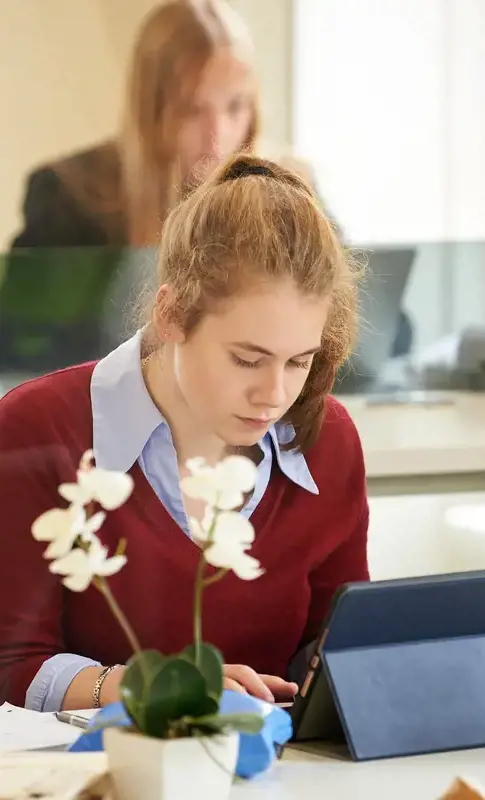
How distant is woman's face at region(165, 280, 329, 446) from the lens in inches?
53.9

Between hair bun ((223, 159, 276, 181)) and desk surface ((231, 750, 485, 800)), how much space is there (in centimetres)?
70

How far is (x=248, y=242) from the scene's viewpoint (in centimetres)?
139

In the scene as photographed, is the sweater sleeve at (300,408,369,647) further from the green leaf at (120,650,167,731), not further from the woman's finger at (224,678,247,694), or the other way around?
the green leaf at (120,650,167,731)

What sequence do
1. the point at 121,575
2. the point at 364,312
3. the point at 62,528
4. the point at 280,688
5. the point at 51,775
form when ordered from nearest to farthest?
the point at 62,528
the point at 51,775
the point at 280,688
the point at 121,575
the point at 364,312

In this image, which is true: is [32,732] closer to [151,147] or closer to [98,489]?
[98,489]

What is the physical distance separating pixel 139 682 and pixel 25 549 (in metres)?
0.69

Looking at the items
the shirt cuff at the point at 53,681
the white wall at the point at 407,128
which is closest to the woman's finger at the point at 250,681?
the shirt cuff at the point at 53,681

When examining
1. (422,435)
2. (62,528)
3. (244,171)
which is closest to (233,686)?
(62,528)

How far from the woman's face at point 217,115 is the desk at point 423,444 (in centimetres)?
53

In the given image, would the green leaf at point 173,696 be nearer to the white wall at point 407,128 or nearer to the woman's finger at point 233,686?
the woman's finger at point 233,686

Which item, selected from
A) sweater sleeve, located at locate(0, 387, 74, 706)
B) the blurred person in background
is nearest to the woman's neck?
sweater sleeve, located at locate(0, 387, 74, 706)

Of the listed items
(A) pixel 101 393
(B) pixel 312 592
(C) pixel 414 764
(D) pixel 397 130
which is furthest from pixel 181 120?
(C) pixel 414 764

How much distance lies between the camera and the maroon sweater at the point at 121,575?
146cm

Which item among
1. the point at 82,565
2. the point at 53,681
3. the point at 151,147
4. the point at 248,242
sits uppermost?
the point at 151,147
